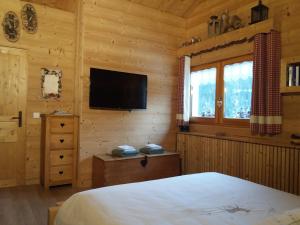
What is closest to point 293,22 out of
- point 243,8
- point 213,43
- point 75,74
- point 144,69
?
point 243,8

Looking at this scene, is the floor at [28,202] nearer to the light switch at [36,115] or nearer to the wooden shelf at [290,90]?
the light switch at [36,115]

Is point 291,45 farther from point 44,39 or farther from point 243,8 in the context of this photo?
point 44,39

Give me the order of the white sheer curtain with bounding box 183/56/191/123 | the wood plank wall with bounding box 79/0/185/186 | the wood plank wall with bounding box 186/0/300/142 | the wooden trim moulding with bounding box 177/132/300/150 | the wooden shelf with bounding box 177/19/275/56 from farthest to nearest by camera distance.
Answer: the white sheer curtain with bounding box 183/56/191/123 → the wood plank wall with bounding box 79/0/185/186 → the wooden shelf with bounding box 177/19/275/56 → the wood plank wall with bounding box 186/0/300/142 → the wooden trim moulding with bounding box 177/132/300/150

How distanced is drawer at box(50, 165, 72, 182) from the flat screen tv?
97 cm

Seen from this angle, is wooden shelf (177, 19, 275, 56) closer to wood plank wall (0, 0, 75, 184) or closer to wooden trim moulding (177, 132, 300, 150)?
wooden trim moulding (177, 132, 300, 150)

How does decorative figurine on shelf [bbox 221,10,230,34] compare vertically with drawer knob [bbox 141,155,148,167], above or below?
above

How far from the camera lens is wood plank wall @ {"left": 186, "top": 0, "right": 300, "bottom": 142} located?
10.0 ft

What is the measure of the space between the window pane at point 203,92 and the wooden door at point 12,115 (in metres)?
2.74

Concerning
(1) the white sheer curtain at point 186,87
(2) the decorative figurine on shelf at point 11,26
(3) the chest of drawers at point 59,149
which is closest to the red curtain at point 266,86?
(1) the white sheer curtain at point 186,87

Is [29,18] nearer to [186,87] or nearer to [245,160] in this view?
[186,87]

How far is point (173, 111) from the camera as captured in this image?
4.66 meters

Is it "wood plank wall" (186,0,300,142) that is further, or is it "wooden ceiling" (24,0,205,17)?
"wooden ceiling" (24,0,205,17)

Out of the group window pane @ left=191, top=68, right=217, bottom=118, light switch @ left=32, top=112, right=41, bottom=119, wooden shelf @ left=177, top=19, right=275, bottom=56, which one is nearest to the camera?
wooden shelf @ left=177, top=19, right=275, bottom=56

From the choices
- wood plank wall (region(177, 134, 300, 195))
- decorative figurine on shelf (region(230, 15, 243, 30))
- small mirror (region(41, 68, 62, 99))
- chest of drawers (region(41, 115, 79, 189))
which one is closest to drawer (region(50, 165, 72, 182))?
chest of drawers (region(41, 115, 79, 189))
